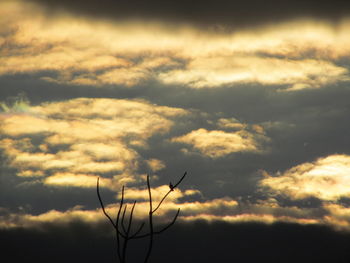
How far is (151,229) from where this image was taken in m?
41.5

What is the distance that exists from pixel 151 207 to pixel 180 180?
1.25 meters

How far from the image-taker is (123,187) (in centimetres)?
→ 4338

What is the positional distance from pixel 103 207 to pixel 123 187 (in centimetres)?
118

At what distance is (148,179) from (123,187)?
3.25ft

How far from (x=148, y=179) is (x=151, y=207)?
2.61ft

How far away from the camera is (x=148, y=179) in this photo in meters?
42.7

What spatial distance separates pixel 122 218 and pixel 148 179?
1.29 metres

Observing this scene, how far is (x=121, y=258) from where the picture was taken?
42.1 metres

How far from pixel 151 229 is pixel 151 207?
1.08 m

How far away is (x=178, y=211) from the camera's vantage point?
43.2m

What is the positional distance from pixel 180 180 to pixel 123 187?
1608mm

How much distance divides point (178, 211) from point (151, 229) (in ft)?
6.06

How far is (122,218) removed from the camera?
42812mm

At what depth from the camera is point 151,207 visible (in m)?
42.5
